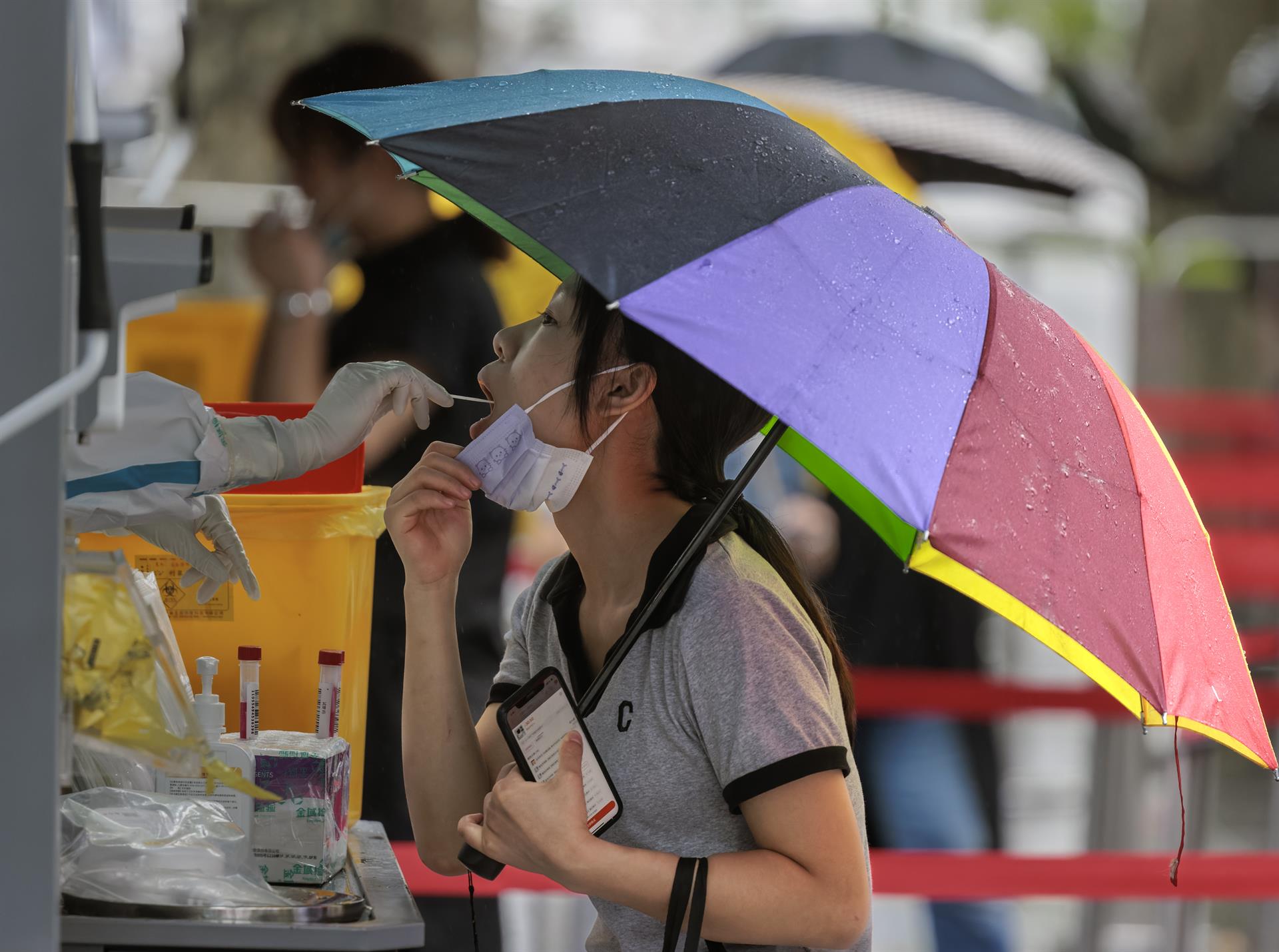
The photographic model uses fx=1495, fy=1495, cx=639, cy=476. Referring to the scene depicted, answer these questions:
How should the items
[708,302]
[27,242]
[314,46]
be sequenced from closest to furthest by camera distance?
[27,242], [708,302], [314,46]

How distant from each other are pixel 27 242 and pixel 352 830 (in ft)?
3.17

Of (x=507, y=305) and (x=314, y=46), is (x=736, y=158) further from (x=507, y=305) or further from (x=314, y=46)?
(x=314, y=46)

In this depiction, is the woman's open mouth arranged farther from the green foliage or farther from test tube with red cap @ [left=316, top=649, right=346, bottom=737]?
the green foliage

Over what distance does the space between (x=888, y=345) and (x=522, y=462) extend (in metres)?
0.51

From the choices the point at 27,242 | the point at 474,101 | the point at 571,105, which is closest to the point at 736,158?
the point at 571,105

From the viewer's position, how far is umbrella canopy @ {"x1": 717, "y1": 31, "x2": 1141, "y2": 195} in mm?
4844

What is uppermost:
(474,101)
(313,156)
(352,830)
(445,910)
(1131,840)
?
(474,101)

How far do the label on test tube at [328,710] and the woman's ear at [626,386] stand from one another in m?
0.44

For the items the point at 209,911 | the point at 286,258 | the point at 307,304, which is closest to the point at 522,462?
the point at 209,911

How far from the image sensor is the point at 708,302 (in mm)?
1322

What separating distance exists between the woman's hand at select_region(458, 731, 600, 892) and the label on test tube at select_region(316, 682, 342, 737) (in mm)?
234

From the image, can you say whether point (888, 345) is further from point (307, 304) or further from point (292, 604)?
point (307, 304)

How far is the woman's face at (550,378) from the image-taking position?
171cm

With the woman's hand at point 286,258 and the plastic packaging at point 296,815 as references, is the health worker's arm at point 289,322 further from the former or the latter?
the plastic packaging at point 296,815
